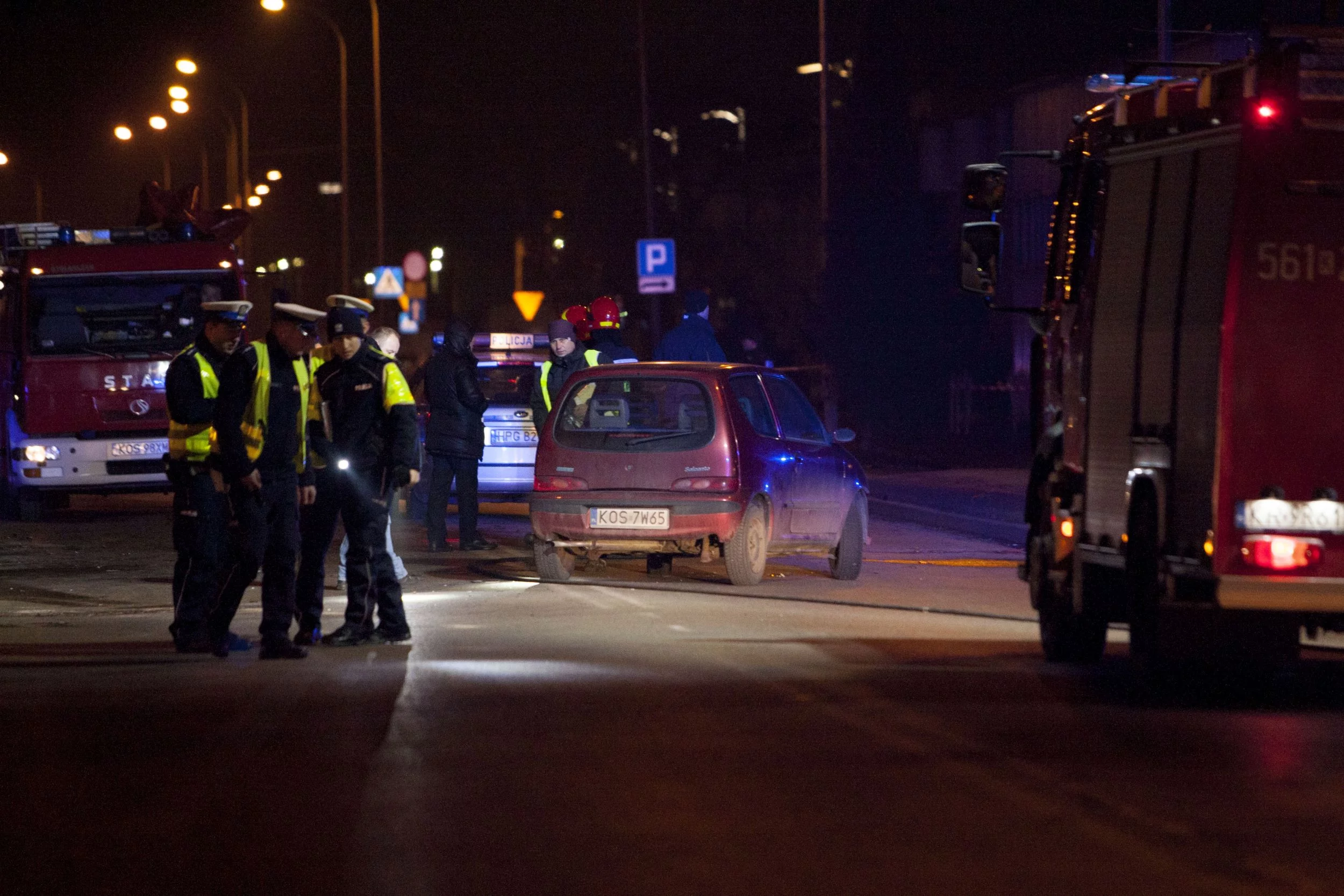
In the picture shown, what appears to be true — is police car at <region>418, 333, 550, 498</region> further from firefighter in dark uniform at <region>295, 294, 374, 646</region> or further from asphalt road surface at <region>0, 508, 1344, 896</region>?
firefighter in dark uniform at <region>295, 294, 374, 646</region>

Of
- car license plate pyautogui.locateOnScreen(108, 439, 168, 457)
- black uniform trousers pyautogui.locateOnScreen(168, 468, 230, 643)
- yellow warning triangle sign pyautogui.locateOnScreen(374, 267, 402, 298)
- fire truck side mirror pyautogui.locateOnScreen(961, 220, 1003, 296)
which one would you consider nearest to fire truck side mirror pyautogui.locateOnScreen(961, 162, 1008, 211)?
fire truck side mirror pyautogui.locateOnScreen(961, 220, 1003, 296)

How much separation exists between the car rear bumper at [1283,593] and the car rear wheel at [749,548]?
5.47 meters

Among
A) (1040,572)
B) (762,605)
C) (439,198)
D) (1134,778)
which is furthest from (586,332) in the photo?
(439,198)

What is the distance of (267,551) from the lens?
10273 millimetres

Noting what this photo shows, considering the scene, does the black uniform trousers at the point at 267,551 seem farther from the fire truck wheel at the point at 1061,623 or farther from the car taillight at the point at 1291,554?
the car taillight at the point at 1291,554

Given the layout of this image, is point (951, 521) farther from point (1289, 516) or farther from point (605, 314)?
point (1289, 516)

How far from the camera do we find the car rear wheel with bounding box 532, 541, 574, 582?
1377cm

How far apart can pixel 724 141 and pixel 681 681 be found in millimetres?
62027

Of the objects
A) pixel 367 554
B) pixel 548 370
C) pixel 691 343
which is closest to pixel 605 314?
pixel 691 343

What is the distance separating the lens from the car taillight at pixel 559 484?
13352mm

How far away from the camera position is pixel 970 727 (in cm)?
796

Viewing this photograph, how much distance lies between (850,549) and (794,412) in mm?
1100

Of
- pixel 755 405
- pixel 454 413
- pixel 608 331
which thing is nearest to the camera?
pixel 755 405

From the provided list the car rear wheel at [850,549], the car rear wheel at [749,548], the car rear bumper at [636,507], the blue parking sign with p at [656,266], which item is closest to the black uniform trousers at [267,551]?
the car rear bumper at [636,507]
